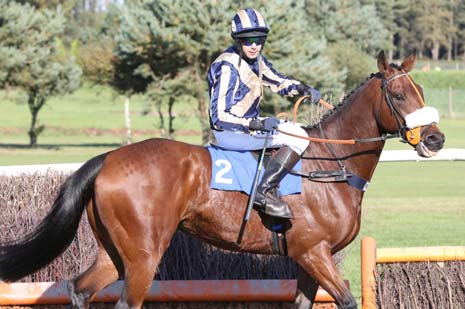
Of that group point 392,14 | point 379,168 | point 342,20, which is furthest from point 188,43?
point 392,14

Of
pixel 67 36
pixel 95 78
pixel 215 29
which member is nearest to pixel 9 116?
pixel 95 78

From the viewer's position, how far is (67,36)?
287ft

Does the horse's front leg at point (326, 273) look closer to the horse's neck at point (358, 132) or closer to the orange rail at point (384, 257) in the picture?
the orange rail at point (384, 257)

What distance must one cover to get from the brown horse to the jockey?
0.18m

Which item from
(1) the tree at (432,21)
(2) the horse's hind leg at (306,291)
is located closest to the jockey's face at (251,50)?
(2) the horse's hind leg at (306,291)

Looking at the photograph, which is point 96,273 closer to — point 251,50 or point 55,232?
point 55,232

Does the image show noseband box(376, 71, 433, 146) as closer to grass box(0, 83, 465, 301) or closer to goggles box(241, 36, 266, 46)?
goggles box(241, 36, 266, 46)

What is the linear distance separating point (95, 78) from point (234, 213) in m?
33.2

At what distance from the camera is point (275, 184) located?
585 centimetres

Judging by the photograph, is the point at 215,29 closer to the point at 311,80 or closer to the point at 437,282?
the point at 311,80

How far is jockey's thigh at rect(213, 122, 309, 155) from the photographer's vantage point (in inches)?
236

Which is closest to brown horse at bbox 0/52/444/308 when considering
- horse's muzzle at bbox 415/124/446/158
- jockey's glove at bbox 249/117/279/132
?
horse's muzzle at bbox 415/124/446/158

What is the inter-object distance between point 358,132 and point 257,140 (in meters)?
0.74

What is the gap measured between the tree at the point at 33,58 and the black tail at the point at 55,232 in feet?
96.1
